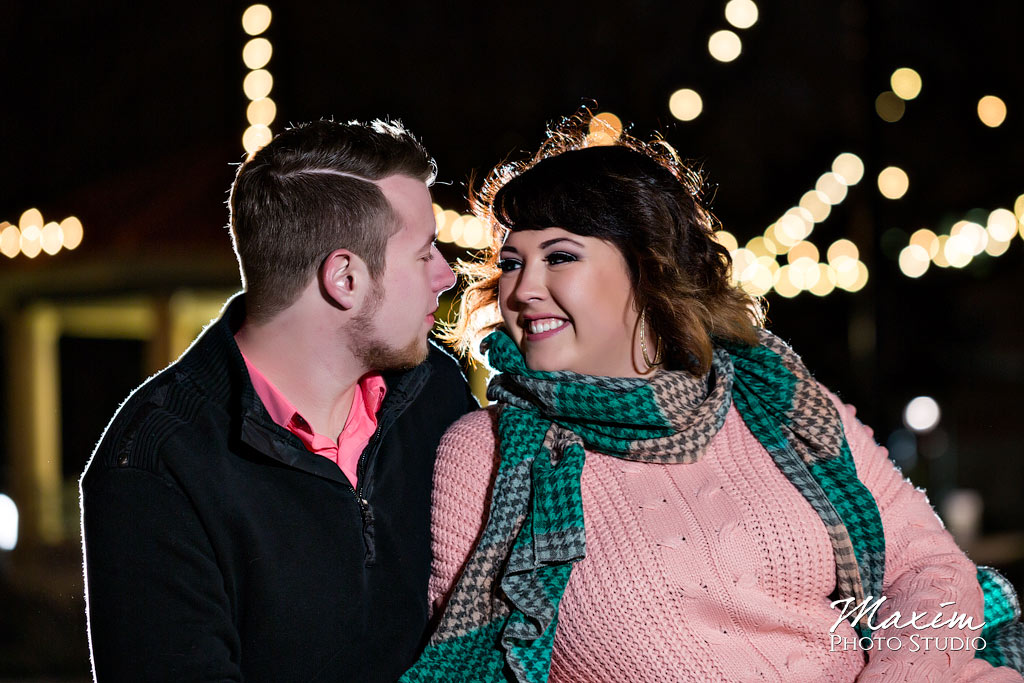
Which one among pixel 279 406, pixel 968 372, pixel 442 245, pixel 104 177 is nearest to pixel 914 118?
pixel 968 372

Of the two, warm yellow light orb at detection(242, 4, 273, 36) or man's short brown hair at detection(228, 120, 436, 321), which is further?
warm yellow light orb at detection(242, 4, 273, 36)

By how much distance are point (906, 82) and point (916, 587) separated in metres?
4.72

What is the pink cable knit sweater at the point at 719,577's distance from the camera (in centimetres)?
210

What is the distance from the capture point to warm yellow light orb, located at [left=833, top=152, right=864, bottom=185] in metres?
6.05

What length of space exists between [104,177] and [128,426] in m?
5.72

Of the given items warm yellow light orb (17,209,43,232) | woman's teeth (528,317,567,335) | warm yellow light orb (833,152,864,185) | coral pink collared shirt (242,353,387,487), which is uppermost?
warm yellow light orb (833,152,864,185)

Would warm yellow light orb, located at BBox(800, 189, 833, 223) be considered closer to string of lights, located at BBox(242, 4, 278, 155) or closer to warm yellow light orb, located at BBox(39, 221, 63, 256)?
string of lights, located at BBox(242, 4, 278, 155)

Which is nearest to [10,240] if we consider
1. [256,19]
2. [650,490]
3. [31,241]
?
[31,241]

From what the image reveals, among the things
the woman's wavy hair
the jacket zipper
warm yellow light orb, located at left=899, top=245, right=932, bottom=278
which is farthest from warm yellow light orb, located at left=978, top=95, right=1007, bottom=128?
the jacket zipper

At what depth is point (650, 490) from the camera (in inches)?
88.2

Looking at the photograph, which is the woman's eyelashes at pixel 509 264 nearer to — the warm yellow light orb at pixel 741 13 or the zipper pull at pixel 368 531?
the zipper pull at pixel 368 531

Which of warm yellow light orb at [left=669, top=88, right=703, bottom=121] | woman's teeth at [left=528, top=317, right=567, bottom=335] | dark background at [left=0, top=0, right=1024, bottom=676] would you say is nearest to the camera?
woman's teeth at [left=528, top=317, right=567, bottom=335]

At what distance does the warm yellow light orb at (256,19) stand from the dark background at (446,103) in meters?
0.27

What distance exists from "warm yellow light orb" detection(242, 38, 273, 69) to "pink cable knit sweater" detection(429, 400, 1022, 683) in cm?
323
